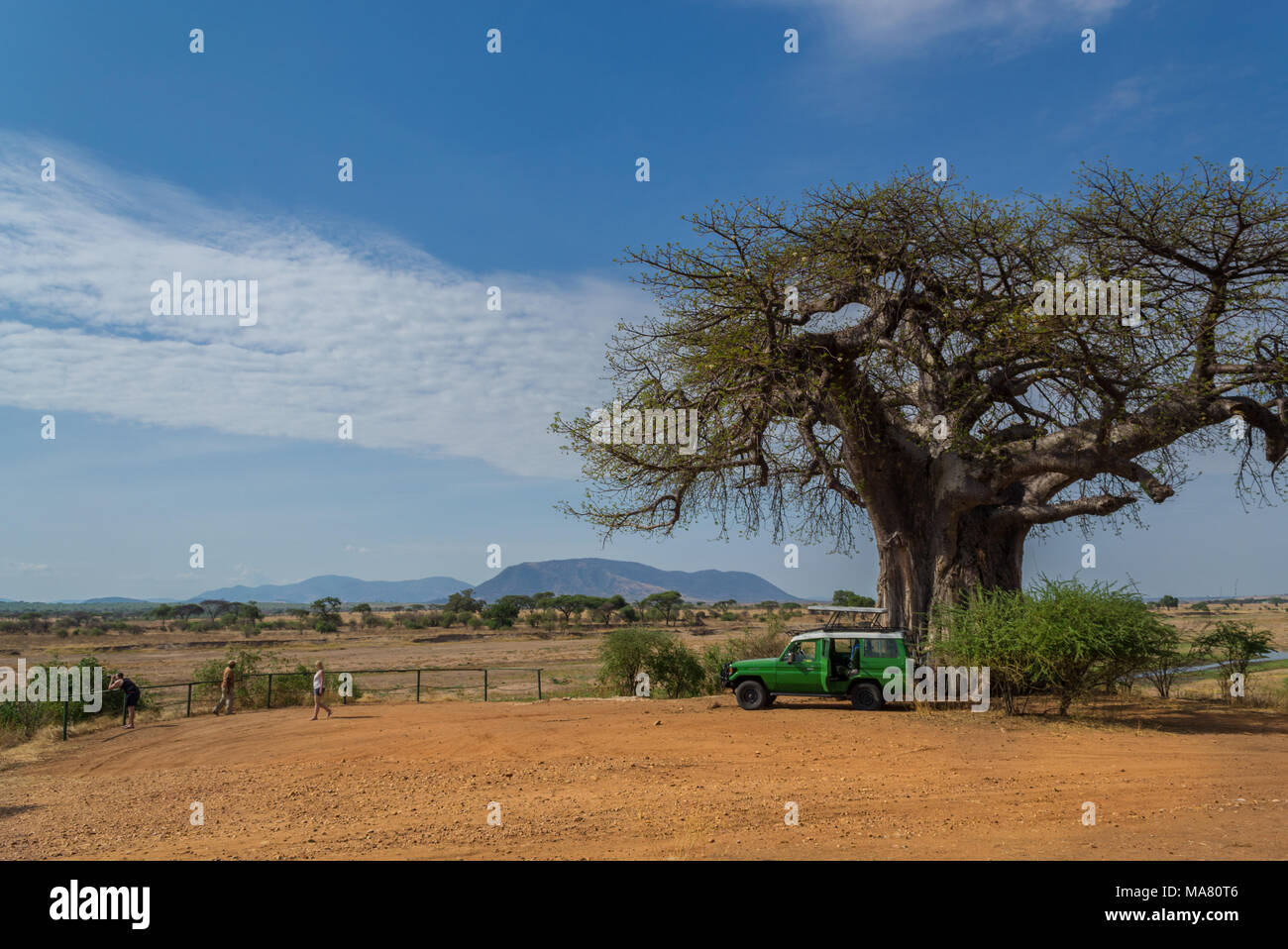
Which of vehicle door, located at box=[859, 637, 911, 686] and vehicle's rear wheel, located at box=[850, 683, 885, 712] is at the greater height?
vehicle door, located at box=[859, 637, 911, 686]

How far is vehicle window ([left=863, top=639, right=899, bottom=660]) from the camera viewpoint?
60.0ft

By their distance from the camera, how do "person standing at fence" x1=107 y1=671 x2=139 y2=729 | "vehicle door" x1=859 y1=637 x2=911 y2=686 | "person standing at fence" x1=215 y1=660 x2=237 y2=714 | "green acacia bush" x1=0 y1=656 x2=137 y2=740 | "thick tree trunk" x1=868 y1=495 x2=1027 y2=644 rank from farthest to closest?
"person standing at fence" x1=215 y1=660 x2=237 y2=714 < "thick tree trunk" x1=868 y1=495 x2=1027 y2=644 < "person standing at fence" x1=107 y1=671 x2=139 y2=729 < "green acacia bush" x1=0 y1=656 x2=137 y2=740 < "vehicle door" x1=859 y1=637 x2=911 y2=686

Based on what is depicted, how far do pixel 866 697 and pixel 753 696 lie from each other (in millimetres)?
2431

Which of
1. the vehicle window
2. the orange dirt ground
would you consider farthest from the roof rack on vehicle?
the orange dirt ground

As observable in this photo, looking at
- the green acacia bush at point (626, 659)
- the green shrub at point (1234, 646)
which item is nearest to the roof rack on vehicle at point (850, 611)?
the green acacia bush at point (626, 659)

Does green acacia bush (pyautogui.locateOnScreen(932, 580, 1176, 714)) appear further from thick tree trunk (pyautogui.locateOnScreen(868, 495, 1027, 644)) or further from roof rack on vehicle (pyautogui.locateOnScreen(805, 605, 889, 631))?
thick tree trunk (pyautogui.locateOnScreen(868, 495, 1027, 644))

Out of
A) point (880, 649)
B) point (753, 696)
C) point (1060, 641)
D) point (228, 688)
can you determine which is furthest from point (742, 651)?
point (228, 688)

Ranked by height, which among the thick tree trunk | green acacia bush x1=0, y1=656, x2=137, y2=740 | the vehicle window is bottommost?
green acacia bush x1=0, y1=656, x2=137, y2=740

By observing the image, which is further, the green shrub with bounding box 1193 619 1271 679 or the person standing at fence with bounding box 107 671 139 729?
the green shrub with bounding box 1193 619 1271 679

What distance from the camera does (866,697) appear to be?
18469 millimetres

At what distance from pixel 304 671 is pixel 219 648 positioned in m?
48.6

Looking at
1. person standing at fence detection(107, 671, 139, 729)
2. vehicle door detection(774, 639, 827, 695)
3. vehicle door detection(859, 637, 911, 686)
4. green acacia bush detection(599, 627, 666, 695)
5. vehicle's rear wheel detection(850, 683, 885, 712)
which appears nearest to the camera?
vehicle door detection(859, 637, 911, 686)

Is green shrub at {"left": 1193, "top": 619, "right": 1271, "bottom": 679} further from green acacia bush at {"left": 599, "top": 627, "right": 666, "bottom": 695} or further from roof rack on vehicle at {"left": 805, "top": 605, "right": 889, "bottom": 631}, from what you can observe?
green acacia bush at {"left": 599, "top": 627, "right": 666, "bottom": 695}

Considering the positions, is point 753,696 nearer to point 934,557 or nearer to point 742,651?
point 934,557
